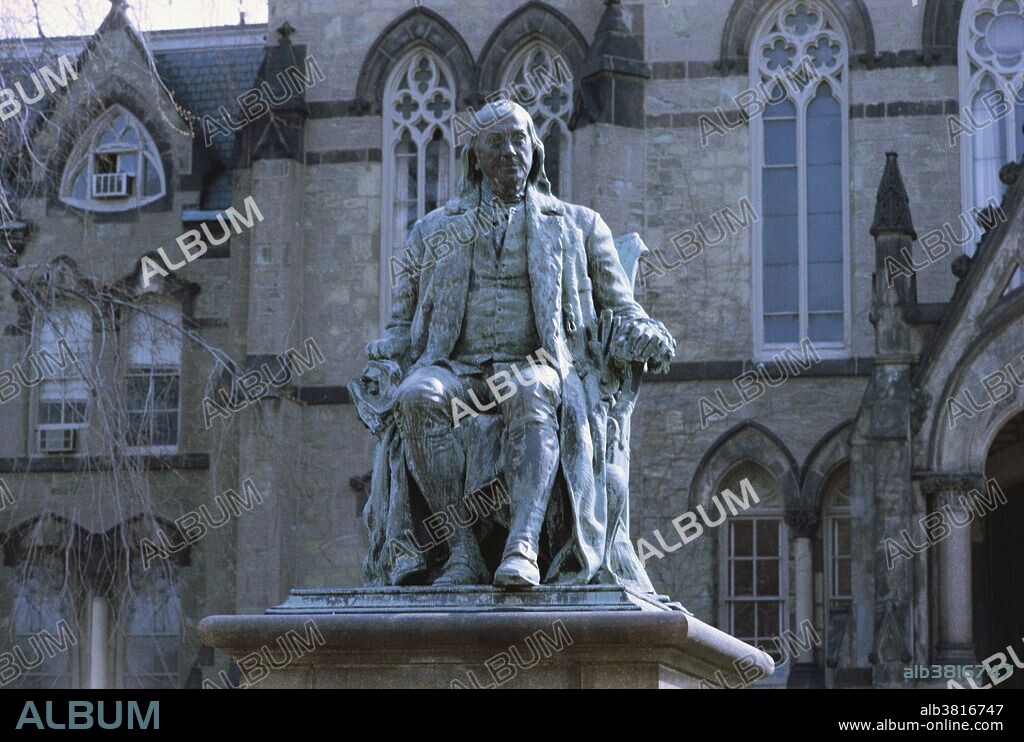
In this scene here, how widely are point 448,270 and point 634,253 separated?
1163mm

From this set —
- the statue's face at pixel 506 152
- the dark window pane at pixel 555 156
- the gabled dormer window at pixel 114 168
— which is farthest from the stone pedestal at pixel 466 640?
the gabled dormer window at pixel 114 168

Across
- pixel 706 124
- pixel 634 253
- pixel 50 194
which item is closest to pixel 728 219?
pixel 706 124

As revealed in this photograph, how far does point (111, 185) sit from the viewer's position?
28828 millimetres

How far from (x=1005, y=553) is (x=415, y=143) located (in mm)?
8305

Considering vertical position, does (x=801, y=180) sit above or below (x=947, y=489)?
above

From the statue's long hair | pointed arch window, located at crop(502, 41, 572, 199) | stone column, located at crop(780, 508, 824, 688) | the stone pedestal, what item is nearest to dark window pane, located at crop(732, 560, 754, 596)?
stone column, located at crop(780, 508, 824, 688)

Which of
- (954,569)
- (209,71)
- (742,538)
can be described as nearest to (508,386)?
(954,569)

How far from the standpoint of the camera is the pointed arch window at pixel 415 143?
26.8 meters

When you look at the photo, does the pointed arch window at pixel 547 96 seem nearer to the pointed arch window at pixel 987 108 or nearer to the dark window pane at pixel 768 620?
the pointed arch window at pixel 987 108

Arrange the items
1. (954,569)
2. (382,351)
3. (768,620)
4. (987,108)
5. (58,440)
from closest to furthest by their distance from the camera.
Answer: (382,351) → (954,569) → (768,620) → (987,108) → (58,440)

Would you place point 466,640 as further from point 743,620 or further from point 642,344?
point 743,620

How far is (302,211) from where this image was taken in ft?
87.8

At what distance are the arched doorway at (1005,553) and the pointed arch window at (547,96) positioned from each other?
5.93m

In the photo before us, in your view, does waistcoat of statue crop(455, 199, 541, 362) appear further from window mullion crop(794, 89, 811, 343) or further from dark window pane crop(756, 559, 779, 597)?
window mullion crop(794, 89, 811, 343)
